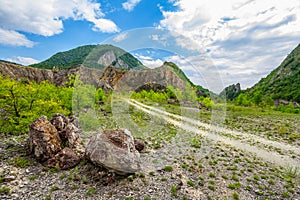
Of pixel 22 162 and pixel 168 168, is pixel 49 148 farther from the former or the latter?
pixel 168 168

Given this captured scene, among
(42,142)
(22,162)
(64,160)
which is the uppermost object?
(42,142)

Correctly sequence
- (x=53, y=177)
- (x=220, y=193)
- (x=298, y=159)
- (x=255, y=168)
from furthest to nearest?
(x=298, y=159)
(x=255, y=168)
(x=53, y=177)
(x=220, y=193)

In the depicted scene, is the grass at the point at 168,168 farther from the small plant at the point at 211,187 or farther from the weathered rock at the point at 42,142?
the weathered rock at the point at 42,142

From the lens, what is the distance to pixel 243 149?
19250 mm

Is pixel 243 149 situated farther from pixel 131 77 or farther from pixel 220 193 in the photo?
pixel 131 77

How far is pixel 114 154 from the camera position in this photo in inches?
413

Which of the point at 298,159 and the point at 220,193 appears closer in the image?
the point at 220,193

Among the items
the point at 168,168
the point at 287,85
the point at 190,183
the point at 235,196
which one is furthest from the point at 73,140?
the point at 287,85

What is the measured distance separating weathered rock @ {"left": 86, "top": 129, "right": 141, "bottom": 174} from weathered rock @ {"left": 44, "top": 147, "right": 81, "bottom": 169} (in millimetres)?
1633

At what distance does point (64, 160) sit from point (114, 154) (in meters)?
4.26

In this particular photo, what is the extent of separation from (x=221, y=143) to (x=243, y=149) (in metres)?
2.59

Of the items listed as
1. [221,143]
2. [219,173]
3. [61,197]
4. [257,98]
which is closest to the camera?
[61,197]

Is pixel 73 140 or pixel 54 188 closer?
pixel 54 188

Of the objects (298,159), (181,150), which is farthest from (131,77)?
(298,159)
